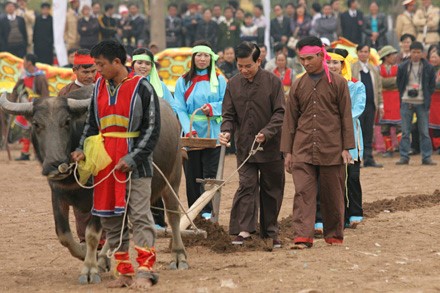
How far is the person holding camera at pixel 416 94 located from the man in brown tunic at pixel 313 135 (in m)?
8.79

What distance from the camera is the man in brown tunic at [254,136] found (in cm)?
1112

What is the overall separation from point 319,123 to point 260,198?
46.6 inches

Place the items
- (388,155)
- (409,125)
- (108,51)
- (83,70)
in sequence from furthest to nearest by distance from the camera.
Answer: (388,155) < (409,125) < (83,70) < (108,51)

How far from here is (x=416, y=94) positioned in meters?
19.4

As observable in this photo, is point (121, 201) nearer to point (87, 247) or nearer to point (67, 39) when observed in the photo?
point (87, 247)

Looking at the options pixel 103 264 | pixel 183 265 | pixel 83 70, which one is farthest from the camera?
pixel 83 70

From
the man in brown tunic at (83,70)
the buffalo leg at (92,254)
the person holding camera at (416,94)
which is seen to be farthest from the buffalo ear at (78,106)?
the person holding camera at (416,94)

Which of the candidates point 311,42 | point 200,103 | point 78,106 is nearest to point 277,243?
point 311,42

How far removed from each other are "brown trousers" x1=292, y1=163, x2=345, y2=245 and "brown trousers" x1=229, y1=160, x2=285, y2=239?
0.48 meters

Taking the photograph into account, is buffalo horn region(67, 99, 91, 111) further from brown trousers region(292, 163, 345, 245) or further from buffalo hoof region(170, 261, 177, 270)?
brown trousers region(292, 163, 345, 245)

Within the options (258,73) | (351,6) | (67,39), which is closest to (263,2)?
(351,6)

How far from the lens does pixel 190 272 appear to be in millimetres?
9570

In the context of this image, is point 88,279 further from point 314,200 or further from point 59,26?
point 59,26

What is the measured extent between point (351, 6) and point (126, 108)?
17836mm
